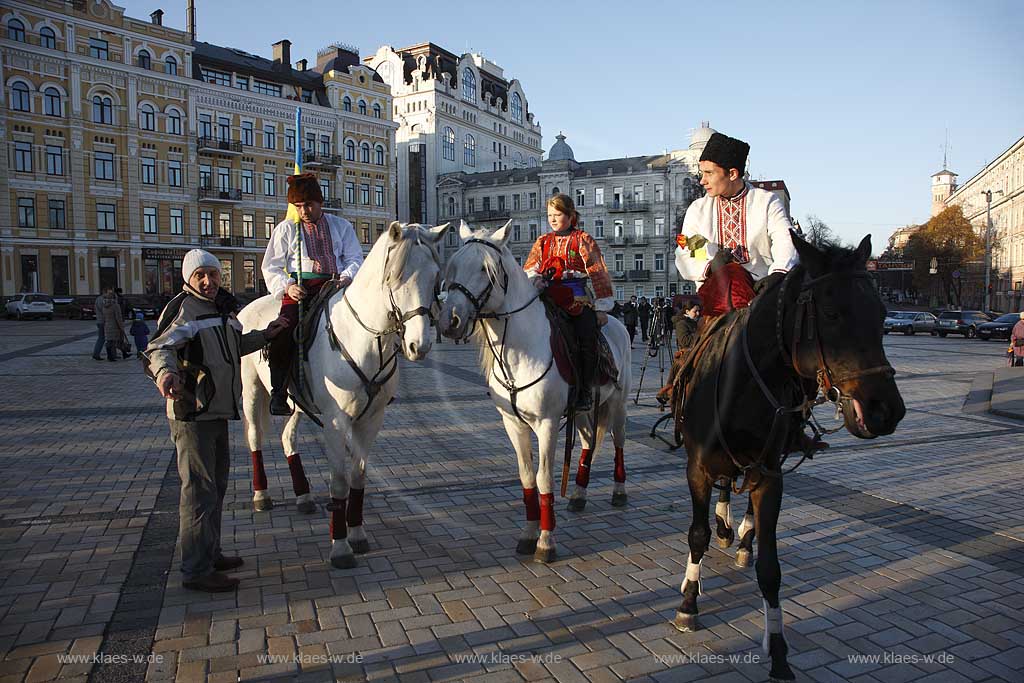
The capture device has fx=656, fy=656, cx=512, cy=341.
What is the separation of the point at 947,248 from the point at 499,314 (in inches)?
2776

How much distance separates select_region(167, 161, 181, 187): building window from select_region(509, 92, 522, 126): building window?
168ft

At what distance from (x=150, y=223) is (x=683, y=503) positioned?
50.2m

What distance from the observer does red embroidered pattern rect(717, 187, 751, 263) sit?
4609mm

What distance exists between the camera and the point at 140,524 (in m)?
5.65

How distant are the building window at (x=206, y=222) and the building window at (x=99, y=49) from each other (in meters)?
11.6

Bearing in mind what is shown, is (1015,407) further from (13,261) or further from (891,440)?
(13,261)

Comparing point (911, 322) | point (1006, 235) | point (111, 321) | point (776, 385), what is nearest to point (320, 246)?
point (776, 385)

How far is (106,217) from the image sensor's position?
4522 centimetres

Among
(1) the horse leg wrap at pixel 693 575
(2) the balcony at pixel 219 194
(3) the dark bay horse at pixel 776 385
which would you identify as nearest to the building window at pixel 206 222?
(2) the balcony at pixel 219 194

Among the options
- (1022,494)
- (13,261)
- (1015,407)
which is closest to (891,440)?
(1022,494)

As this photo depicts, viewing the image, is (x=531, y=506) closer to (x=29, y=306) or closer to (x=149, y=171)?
(x=29, y=306)

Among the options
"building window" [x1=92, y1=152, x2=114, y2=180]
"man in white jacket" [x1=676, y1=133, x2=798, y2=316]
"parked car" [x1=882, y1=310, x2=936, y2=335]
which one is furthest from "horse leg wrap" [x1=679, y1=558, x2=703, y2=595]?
"building window" [x1=92, y1=152, x2=114, y2=180]

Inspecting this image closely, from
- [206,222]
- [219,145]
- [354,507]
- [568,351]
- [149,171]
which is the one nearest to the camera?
[354,507]

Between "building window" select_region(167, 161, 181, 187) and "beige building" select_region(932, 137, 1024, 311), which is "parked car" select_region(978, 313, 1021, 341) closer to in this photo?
"beige building" select_region(932, 137, 1024, 311)
